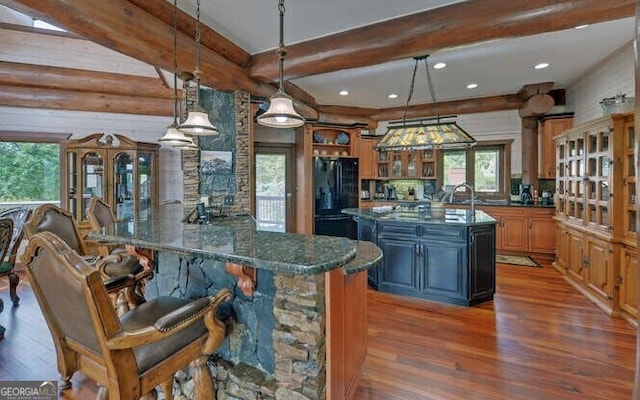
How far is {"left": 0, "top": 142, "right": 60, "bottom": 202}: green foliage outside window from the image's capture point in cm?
538

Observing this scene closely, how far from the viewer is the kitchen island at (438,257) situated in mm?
3807

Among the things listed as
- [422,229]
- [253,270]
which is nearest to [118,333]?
[253,270]

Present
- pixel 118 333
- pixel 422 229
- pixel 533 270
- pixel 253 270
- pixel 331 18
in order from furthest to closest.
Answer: pixel 533 270 → pixel 422 229 → pixel 331 18 → pixel 253 270 → pixel 118 333

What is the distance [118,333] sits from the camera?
1248 mm

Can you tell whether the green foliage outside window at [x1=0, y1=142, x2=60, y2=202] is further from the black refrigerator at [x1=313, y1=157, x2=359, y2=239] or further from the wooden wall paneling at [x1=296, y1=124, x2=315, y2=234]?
the black refrigerator at [x1=313, y1=157, x2=359, y2=239]

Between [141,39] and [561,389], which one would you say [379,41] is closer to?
[141,39]

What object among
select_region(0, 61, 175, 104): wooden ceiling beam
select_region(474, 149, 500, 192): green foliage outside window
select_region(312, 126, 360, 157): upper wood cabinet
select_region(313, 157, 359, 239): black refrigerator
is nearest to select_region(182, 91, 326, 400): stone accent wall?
select_region(313, 157, 359, 239): black refrigerator

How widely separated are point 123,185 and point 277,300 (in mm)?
4903

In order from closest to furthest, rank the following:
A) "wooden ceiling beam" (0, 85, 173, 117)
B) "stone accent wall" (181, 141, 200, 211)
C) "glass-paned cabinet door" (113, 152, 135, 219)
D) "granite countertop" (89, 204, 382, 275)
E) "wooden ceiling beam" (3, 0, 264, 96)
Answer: "granite countertop" (89, 204, 382, 275)
"wooden ceiling beam" (3, 0, 264, 96)
"stone accent wall" (181, 141, 200, 211)
"wooden ceiling beam" (0, 85, 173, 117)
"glass-paned cabinet door" (113, 152, 135, 219)

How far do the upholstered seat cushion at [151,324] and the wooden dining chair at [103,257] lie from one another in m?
0.42

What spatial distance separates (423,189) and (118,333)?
7.44 meters

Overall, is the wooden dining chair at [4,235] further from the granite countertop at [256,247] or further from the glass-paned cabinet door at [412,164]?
the glass-paned cabinet door at [412,164]

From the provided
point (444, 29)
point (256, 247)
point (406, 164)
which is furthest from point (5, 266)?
point (406, 164)

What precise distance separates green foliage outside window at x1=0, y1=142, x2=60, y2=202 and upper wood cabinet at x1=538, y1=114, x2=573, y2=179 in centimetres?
863
